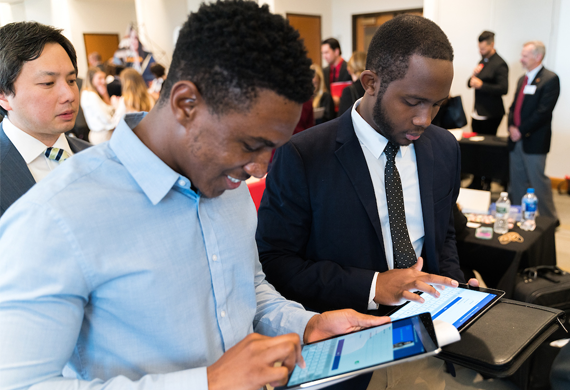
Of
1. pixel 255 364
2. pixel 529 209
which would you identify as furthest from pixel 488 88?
pixel 255 364

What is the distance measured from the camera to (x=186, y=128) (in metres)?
0.75

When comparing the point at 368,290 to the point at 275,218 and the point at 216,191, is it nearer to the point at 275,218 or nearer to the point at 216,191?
the point at 275,218

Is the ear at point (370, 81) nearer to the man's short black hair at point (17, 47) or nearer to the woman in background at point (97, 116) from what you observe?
the man's short black hair at point (17, 47)

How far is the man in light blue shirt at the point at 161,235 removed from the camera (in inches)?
25.1

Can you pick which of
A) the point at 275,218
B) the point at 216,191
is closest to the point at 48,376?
the point at 216,191

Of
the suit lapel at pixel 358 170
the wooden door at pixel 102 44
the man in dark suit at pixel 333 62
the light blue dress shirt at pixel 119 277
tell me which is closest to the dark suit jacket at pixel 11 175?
the light blue dress shirt at pixel 119 277

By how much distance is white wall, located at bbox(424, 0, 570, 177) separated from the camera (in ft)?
18.4

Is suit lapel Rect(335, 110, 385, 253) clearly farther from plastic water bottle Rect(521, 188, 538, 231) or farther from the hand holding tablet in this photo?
plastic water bottle Rect(521, 188, 538, 231)

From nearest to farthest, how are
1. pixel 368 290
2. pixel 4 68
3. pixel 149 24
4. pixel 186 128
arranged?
pixel 186 128 → pixel 368 290 → pixel 4 68 → pixel 149 24

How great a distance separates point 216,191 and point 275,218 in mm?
550

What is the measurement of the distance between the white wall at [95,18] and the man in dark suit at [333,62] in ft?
15.3

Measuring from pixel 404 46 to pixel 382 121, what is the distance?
0.23 meters

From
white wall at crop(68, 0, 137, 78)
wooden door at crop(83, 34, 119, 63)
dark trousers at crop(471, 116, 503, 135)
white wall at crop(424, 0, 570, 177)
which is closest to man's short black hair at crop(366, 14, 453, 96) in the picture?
dark trousers at crop(471, 116, 503, 135)

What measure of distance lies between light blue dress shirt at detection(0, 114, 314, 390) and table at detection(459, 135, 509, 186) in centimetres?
476
